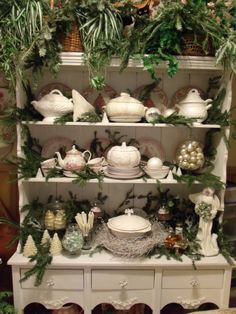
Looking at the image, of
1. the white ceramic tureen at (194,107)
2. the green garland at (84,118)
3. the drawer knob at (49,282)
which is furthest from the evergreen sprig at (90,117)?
the drawer knob at (49,282)

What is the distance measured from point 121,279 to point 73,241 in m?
0.31

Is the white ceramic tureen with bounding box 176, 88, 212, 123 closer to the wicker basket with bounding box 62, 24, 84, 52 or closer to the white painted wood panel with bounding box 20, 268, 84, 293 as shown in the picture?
the wicker basket with bounding box 62, 24, 84, 52

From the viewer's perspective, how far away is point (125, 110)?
5.16 feet

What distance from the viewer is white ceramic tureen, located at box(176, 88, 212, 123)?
5.29ft

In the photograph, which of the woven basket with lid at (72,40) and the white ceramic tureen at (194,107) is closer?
the woven basket with lid at (72,40)

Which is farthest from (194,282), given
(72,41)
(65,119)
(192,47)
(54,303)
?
(72,41)

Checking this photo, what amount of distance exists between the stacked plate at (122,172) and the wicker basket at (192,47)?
2.05 feet

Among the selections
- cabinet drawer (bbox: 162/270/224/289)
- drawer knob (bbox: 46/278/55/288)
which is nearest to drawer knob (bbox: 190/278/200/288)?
cabinet drawer (bbox: 162/270/224/289)

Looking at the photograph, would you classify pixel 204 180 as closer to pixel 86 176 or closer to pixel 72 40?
pixel 86 176

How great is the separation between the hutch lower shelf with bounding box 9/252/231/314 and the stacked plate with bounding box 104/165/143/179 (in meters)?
0.41

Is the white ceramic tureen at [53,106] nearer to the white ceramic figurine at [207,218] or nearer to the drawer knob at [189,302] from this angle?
the white ceramic figurine at [207,218]

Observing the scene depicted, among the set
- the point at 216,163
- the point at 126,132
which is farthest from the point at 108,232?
the point at 216,163

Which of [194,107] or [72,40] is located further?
[194,107]

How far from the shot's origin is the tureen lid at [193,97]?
1636mm
